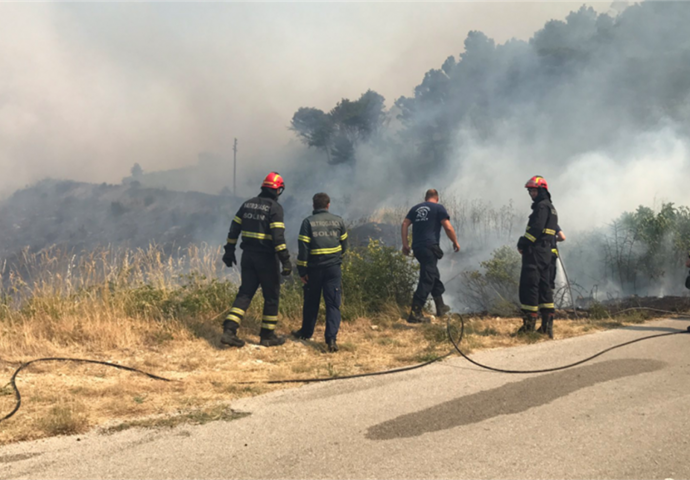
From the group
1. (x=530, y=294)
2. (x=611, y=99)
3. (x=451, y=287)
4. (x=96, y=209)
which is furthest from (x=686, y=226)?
(x=96, y=209)

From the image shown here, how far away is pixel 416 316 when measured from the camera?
24.2ft

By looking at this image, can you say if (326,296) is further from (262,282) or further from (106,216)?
(106,216)

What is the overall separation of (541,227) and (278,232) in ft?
9.80

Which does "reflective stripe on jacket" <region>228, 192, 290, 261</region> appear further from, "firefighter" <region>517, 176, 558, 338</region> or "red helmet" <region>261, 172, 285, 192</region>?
"firefighter" <region>517, 176, 558, 338</region>

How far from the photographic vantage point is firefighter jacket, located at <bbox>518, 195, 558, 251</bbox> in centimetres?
636

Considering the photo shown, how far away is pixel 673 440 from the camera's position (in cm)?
325

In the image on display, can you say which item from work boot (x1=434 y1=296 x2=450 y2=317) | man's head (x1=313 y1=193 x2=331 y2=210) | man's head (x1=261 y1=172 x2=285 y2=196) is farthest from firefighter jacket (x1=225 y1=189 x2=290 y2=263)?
work boot (x1=434 y1=296 x2=450 y2=317)

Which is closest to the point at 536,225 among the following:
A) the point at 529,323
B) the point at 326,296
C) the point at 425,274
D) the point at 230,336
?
the point at 529,323

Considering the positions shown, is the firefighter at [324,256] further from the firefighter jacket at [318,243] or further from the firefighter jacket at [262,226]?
the firefighter jacket at [262,226]

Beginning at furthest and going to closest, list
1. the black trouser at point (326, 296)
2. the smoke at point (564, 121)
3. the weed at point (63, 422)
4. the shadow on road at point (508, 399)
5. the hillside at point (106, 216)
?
the hillside at point (106, 216) < the smoke at point (564, 121) < the black trouser at point (326, 296) < the shadow on road at point (508, 399) < the weed at point (63, 422)

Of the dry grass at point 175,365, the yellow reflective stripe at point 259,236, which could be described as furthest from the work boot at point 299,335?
the yellow reflective stripe at point 259,236

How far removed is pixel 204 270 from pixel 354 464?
15.6 feet

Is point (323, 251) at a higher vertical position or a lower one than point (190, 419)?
higher

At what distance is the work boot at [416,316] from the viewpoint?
290 inches
